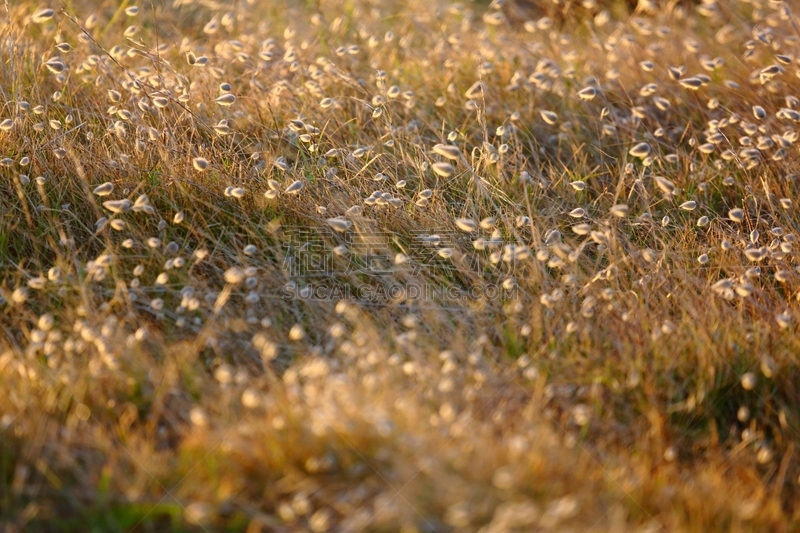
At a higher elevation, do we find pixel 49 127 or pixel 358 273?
pixel 49 127

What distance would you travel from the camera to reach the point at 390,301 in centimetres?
279

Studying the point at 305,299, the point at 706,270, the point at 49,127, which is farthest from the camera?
the point at 49,127

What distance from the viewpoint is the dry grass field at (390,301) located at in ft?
6.41

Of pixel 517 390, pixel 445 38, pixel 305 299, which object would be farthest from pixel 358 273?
pixel 445 38

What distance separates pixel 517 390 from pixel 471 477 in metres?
0.46

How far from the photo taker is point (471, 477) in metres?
1.91

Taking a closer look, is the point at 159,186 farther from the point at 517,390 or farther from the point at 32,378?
the point at 517,390

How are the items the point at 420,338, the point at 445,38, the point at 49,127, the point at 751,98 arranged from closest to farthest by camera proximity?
the point at 420,338 < the point at 49,127 < the point at 751,98 < the point at 445,38

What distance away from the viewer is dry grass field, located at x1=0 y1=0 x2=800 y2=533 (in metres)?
1.95

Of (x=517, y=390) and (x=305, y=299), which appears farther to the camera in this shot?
(x=305, y=299)

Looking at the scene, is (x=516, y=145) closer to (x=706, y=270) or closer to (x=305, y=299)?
(x=706, y=270)

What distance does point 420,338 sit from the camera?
2559 millimetres

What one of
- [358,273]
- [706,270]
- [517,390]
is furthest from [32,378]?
[706,270]

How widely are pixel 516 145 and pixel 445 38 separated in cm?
146
